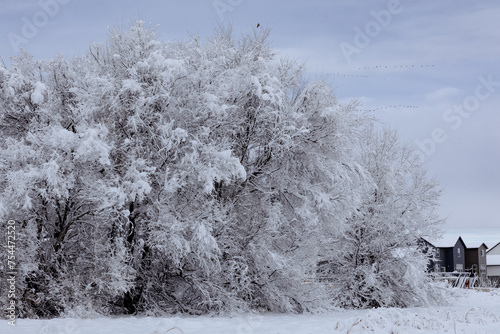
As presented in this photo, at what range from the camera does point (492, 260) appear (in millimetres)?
66375

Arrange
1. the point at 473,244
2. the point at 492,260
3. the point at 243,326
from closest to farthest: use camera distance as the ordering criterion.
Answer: the point at 243,326
the point at 473,244
the point at 492,260

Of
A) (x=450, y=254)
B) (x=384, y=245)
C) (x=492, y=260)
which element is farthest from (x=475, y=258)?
(x=384, y=245)

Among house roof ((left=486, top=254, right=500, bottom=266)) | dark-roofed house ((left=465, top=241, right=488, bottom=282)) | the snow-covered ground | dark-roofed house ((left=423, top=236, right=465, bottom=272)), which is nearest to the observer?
the snow-covered ground

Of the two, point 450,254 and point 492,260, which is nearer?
point 450,254

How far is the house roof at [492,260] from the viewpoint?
2583 inches

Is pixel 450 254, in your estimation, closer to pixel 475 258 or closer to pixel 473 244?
pixel 475 258

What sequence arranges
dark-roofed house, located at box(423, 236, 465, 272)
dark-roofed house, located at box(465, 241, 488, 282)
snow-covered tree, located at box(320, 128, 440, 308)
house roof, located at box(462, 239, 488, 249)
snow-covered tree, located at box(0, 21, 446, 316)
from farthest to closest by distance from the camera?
house roof, located at box(462, 239, 488, 249)
dark-roofed house, located at box(465, 241, 488, 282)
dark-roofed house, located at box(423, 236, 465, 272)
snow-covered tree, located at box(320, 128, 440, 308)
snow-covered tree, located at box(0, 21, 446, 316)

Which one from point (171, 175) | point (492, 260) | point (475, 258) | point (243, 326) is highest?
point (171, 175)

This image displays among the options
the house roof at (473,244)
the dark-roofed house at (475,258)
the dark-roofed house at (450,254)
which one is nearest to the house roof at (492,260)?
the dark-roofed house at (475,258)

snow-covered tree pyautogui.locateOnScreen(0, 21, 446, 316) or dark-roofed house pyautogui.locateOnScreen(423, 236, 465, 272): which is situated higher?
snow-covered tree pyautogui.locateOnScreen(0, 21, 446, 316)

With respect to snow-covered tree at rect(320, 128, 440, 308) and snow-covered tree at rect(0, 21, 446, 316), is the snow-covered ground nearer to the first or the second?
snow-covered tree at rect(0, 21, 446, 316)

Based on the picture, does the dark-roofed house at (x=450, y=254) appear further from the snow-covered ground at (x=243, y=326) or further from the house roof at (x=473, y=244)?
the snow-covered ground at (x=243, y=326)

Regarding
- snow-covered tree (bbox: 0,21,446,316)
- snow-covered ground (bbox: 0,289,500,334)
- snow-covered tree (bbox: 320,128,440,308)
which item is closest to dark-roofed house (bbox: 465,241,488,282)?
snow-covered tree (bbox: 320,128,440,308)

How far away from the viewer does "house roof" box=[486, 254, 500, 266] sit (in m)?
65.6
